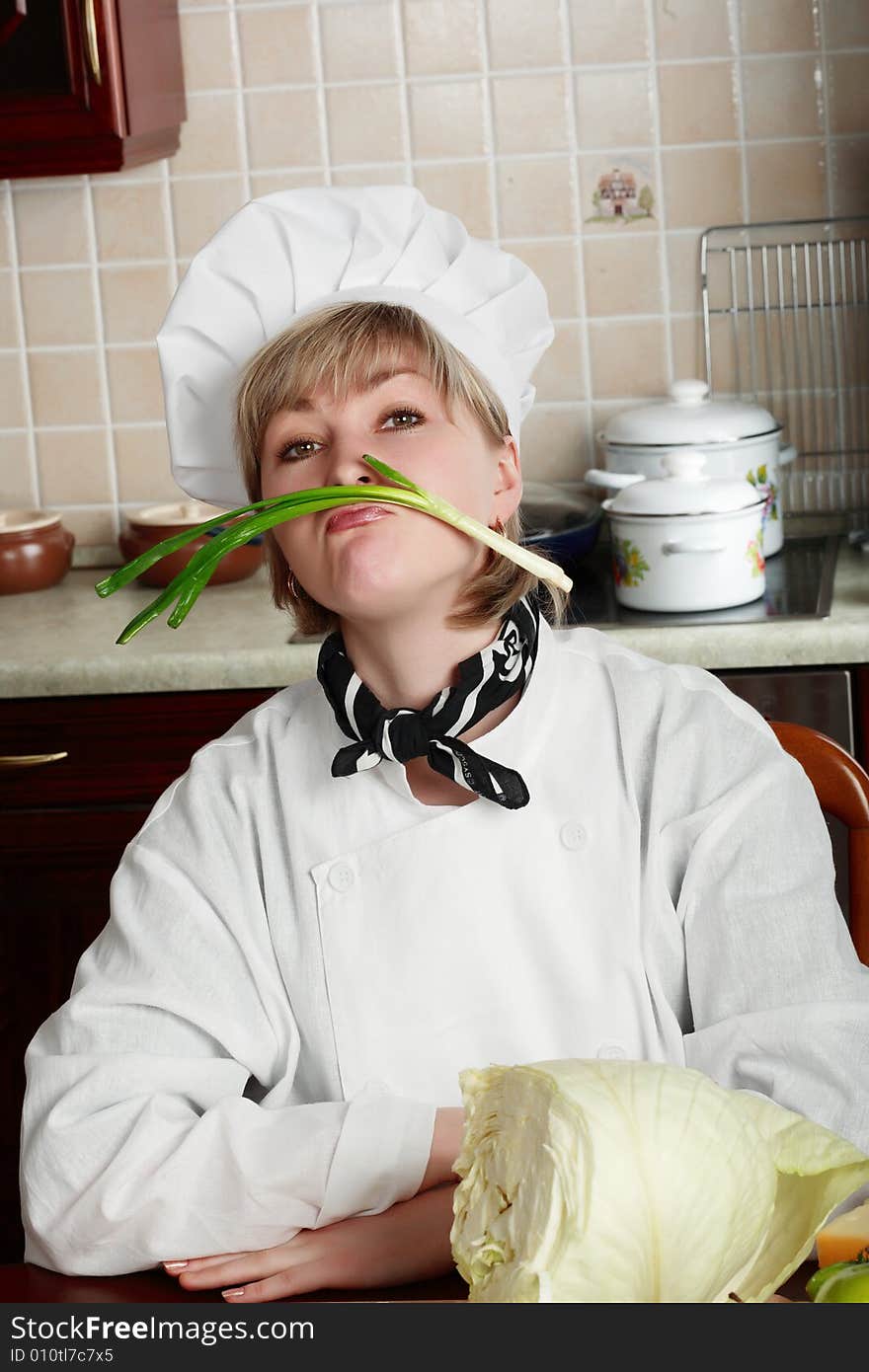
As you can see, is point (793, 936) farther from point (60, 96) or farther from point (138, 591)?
point (60, 96)

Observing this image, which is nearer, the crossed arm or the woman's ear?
the crossed arm

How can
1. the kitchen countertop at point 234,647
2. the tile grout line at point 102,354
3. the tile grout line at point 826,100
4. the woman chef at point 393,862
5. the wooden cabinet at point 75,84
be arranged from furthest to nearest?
the tile grout line at point 102,354 → the tile grout line at point 826,100 → the wooden cabinet at point 75,84 → the kitchen countertop at point 234,647 → the woman chef at point 393,862

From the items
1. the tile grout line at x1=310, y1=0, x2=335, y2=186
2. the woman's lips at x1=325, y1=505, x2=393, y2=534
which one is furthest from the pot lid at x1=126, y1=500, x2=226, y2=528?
the woman's lips at x1=325, y1=505, x2=393, y2=534

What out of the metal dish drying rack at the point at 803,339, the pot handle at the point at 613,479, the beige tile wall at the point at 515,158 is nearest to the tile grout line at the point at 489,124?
the beige tile wall at the point at 515,158

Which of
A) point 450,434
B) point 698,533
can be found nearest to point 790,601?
point 698,533

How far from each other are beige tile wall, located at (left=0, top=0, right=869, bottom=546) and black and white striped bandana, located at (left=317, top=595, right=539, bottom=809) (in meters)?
1.34

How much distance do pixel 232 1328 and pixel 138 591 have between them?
204 cm

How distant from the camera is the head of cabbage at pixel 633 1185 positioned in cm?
53

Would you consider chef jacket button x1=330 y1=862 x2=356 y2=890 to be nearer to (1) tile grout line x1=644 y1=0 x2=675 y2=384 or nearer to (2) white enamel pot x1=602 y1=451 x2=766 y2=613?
(2) white enamel pot x1=602 y1=451 x2=766 y2=613

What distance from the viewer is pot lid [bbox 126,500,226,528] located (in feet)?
7.72

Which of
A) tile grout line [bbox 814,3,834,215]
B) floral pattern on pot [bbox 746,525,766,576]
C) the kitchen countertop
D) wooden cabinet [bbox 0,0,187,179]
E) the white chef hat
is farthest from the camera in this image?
tile grout line [bbox 814,3,834,215]

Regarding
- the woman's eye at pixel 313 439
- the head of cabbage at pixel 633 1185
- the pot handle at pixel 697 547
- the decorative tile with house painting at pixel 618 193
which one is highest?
the decorative tile with house painting at pixel 618 193

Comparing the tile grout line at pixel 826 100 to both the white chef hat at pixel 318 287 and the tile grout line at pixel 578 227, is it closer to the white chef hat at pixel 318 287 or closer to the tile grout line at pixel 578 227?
the tile grout line at pixel 578 227

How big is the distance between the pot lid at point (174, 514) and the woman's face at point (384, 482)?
119 centimetres
